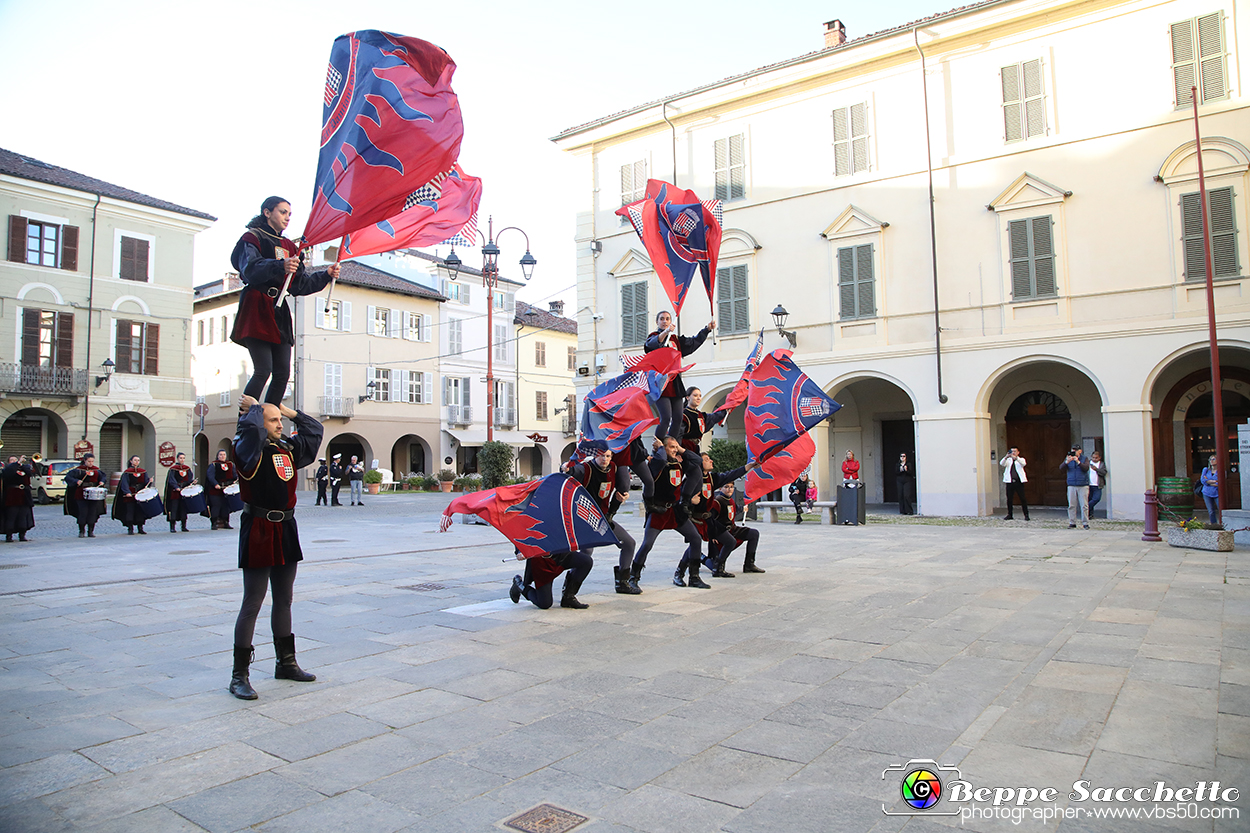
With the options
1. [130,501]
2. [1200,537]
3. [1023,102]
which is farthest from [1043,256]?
[130,501]

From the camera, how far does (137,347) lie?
3334 centimetres

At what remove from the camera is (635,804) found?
340 centimetres

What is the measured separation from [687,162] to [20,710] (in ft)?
79.3

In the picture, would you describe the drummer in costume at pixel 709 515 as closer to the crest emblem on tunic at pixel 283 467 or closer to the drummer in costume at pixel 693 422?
the drummer in costume at pixel 693 422

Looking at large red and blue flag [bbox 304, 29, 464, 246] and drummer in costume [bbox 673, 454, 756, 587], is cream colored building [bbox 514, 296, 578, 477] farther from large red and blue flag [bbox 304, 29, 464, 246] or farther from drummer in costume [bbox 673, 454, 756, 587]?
large red and blue flag [bbox 304, 29, 464, 246]

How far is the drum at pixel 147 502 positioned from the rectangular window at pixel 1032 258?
21.2 meters

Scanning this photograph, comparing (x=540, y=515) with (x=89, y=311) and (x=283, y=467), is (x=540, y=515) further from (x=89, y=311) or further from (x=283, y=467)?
(x=89, y=311)

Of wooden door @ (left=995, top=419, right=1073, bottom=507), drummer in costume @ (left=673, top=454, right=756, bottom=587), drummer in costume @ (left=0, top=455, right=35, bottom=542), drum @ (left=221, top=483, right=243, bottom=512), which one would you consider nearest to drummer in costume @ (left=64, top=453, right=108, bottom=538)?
drummer in costume @ (left=0, top=455, right=35, bottom=542)

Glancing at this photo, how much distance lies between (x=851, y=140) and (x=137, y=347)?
94.8 feet

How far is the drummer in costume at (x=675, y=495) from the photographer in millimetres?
9023

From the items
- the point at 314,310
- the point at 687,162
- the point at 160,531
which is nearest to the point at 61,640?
the point at 160,531

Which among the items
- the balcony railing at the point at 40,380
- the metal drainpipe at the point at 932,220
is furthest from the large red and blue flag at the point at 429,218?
the balcony railing at the point at 40,380

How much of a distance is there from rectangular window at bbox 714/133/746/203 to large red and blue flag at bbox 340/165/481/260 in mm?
19580

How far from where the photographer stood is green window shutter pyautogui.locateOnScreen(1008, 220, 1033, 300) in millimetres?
20562
